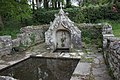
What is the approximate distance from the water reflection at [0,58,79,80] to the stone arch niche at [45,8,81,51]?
194 cm

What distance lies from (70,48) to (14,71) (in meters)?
3.99

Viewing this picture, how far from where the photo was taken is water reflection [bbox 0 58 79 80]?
20.0 feet

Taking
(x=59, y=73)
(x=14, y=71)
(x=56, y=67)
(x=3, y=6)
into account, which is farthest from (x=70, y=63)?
(x=3, y=6)

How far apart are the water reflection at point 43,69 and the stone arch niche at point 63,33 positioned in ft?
6.37

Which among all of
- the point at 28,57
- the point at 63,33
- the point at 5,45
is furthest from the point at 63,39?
the point at 5,45

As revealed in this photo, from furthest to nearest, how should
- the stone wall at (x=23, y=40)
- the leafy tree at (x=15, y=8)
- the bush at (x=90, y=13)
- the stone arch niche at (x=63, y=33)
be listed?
the bush at (x=90, y=13) → the leafy tree at (x=15, y=8) → the stone arch niche at (x=63, y=33) → the stone wall at (x=23, y=40)

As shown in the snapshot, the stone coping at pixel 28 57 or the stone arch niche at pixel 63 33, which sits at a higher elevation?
the stone arch niche at pixel 63 33

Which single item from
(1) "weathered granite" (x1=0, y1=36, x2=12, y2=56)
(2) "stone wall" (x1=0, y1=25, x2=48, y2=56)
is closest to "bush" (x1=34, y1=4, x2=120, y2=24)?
(2) "stone wall" (x1=0, y1=25, x2=48, y2=56)

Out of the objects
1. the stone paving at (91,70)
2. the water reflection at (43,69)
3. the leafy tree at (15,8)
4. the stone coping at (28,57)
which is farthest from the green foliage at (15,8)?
the stone paving at (91,70)

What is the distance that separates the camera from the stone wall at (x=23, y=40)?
357 inches

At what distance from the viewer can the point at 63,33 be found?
10281 mm

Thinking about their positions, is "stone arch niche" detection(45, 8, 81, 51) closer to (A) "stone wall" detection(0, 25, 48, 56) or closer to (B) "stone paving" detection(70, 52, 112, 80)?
(A) "stone wall" detection(0, 25, 48, 56)

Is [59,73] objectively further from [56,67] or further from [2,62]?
[2,62]

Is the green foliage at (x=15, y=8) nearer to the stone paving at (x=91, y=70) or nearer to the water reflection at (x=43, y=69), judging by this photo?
the water reflection at (x=43, y=69)
